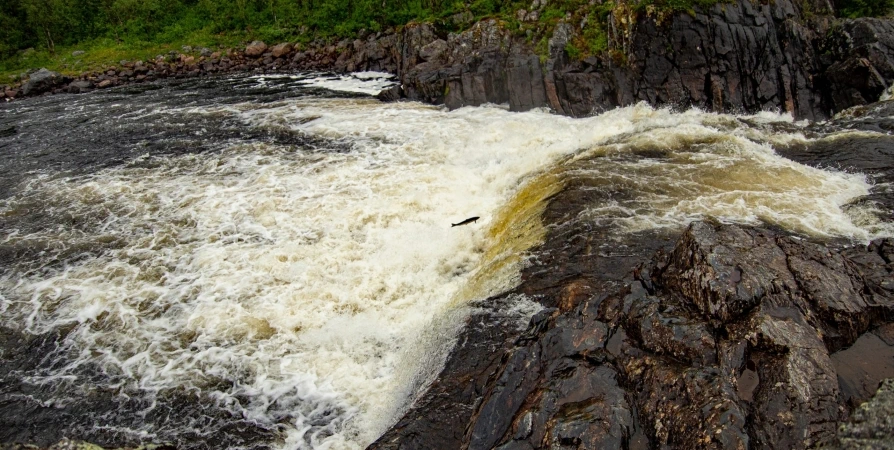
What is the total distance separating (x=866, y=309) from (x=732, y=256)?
202 centimetres

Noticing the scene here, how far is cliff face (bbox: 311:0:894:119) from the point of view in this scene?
74.3ft

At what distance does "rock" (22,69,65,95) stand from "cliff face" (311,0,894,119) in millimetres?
37444

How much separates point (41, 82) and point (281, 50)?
1891cm

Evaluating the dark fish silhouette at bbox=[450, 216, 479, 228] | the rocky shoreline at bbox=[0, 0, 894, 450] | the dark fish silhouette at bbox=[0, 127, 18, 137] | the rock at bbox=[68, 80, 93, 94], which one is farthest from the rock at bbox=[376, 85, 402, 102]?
the rock at bbox=[68, 80, 93, 94]

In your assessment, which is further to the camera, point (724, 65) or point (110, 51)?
point (110, 51)

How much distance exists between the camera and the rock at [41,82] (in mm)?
38625

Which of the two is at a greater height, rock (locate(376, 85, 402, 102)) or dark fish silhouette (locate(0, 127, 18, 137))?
rock (locate(376, 85, 402, 102))

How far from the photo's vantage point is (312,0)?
51.8 m

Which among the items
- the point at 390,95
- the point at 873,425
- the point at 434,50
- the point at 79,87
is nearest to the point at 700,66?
the point at 434,50

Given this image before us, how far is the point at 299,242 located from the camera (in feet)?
46.9

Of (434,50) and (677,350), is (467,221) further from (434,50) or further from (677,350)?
(434,50)

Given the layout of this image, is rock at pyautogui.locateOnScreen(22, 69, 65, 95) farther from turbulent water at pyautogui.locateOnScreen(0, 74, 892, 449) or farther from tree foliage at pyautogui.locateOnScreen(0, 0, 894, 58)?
turbulent water at pyautogui.locateOnScreen(0, 74, 892, 449)

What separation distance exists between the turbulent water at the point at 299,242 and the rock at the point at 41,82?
20485 millimetres

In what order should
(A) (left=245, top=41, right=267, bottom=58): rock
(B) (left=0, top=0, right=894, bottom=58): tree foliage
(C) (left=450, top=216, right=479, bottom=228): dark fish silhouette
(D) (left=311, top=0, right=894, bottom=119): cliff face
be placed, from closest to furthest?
(C) (left=450, top=216, right=479, bottom=228): dark fish silhouette → (D) (left=311, top=0, right=894, bottom=119): cliff face → (B) (left=0, top=0, right=894, bottom=58): tree foliage → (A) (left=245, top=41, right=267, bottom=58): rock
